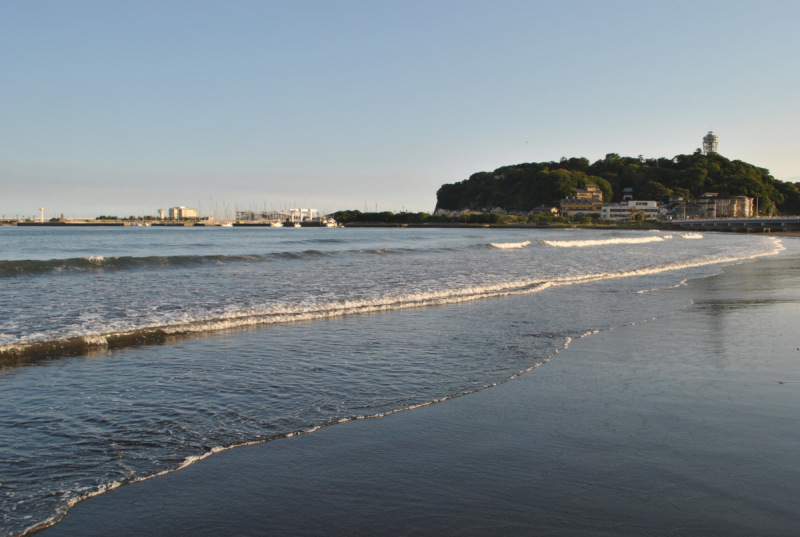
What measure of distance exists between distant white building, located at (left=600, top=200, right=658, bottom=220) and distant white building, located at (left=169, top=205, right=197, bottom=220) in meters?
142

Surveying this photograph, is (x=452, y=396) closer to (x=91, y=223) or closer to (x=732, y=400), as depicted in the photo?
(x=732, y=400)

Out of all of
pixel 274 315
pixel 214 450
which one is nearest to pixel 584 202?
pixel 274 315

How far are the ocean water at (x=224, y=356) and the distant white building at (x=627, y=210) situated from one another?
475 ft

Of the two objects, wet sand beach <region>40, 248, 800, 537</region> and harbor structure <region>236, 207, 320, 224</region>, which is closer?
wet sand beach <region>40, 248, 800, 537</region>

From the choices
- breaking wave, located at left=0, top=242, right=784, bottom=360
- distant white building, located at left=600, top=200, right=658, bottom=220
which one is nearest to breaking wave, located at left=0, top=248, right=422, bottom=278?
breaking wave, located at left=0, top=242, right=784, bottom=360

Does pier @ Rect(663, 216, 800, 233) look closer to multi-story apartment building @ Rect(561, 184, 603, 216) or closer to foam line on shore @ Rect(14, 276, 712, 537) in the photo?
multi-story apartment building @ Rect(561, 184, 603, 216)

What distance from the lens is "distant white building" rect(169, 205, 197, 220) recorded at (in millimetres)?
191125

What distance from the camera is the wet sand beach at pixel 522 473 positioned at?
2.76m

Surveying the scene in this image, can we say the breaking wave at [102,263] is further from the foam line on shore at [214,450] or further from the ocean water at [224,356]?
the foam line on shore at [214,450]

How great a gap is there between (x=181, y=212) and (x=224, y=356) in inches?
7982

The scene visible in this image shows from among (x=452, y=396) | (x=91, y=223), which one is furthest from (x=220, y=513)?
(x=91, y=223)

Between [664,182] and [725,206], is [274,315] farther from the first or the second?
[664,182]

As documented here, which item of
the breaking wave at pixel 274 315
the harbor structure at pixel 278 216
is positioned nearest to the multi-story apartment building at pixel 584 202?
the harbor structure at pixel 278 216

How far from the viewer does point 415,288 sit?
12.7m
